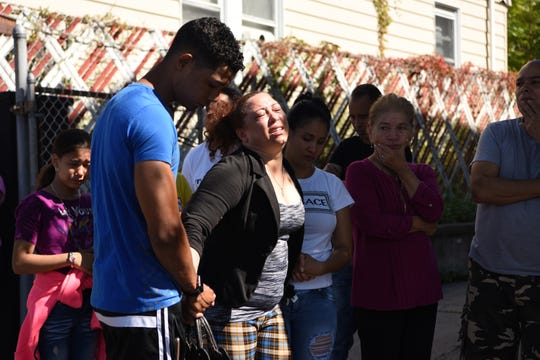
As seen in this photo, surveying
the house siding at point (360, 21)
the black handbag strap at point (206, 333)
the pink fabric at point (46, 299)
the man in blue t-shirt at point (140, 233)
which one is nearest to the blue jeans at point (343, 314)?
the pink fabric at point (46, 299)

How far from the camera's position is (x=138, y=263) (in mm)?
2854

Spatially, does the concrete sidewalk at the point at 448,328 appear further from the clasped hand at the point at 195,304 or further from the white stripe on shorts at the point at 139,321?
the white stripe on shorts at the point at 139,321

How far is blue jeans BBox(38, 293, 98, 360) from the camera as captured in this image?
4336 mm

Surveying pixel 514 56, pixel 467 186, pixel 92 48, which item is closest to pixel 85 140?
pixel 92 48

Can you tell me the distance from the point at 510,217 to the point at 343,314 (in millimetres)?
1161

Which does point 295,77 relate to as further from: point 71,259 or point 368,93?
point 71,259

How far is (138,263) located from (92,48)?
544cm

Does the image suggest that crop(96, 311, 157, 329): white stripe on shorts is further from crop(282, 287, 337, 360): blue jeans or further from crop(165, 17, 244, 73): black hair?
crop(282, 287, 337, 360): blue jeans

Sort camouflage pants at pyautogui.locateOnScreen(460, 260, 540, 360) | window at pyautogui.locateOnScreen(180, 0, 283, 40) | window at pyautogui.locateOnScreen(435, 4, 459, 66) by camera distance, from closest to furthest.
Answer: camouflage pants at pyautogui.locateOnScreen(460, 260, 540, 360) → window at pyautogui.locateOnScreen(180, 0, 283, 40) → window at pyautogui.locateOnScreen(435, 4, 459, 66)

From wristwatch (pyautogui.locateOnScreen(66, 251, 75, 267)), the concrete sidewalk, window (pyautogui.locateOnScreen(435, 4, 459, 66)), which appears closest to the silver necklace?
wristwatch (pyautogui.locateOnScreen(66, 251, 75, 267))

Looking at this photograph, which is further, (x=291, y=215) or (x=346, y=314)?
(x=346, y=314)

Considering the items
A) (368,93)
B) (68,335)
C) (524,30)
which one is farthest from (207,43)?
(524,30)

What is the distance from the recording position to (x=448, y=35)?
610 inches

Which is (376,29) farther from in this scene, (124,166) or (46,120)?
(124,166)
